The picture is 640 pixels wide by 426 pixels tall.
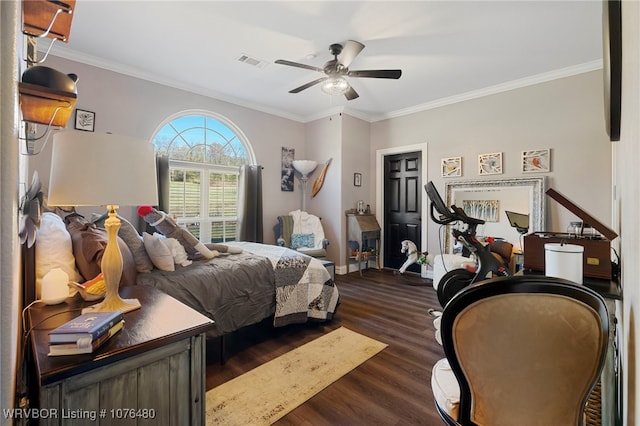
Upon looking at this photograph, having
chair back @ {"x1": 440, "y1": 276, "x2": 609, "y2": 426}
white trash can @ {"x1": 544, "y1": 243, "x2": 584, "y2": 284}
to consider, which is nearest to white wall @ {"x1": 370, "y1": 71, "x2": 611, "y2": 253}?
white trash can @ {"x1": 544, "y1": 243, "x2": 584, "y2": 284}

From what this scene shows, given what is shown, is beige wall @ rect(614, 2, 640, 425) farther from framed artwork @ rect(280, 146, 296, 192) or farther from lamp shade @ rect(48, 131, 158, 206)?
framed artwork @ rect(280, 146, 296, 192)

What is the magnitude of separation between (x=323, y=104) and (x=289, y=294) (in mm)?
3320

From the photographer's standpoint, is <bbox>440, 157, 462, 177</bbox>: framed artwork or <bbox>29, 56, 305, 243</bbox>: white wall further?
<bbox>440, 157, 462, 177</bbox>: framed artwork

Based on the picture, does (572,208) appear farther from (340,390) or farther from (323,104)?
(323,104)

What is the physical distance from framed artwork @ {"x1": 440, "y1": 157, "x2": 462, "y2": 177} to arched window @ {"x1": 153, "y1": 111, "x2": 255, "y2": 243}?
3.08 m

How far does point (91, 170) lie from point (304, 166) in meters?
4.20

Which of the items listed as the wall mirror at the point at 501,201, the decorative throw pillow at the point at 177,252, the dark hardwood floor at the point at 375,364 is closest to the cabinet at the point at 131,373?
the dark hardwood floor at the point at 375,364

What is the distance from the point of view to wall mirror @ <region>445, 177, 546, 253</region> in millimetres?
3582

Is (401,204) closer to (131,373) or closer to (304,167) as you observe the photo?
(304,167)

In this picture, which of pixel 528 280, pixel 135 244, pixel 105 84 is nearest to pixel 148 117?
pixel 105 84

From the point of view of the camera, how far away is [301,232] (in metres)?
4.89

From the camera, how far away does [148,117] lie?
363 cm

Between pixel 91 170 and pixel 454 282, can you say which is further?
pixel 454 282

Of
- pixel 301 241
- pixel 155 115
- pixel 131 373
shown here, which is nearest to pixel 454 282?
pixel 131 373
